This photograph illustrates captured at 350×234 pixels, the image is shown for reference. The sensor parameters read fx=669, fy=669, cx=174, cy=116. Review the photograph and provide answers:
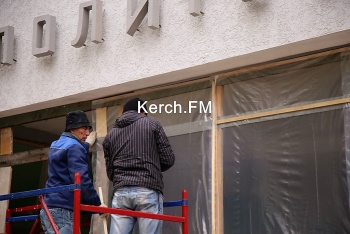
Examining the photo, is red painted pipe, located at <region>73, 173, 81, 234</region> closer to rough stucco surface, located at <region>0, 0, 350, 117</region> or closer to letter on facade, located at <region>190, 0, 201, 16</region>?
rough stucco surface, located at <region>0, 0, 350, 117</region>

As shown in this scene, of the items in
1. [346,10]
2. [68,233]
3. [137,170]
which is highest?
[346,10]

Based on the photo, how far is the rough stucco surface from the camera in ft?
21.8

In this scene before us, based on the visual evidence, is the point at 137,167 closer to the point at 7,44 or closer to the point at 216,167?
the point at 216,167

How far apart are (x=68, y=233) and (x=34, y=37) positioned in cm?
378

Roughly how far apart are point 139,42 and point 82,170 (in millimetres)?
2480

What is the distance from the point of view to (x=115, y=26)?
817 cm

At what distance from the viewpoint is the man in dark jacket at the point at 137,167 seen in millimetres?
5816

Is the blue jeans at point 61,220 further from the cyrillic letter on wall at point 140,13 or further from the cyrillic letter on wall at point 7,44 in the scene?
the cyrillic letter on wall at point 7,44

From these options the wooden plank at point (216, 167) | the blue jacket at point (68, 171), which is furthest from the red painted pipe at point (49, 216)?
the wooden plank at point (216, 167)

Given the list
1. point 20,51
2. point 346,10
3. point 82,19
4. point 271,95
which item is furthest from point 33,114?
point 346,10

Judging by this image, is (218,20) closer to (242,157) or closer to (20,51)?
(242,157)

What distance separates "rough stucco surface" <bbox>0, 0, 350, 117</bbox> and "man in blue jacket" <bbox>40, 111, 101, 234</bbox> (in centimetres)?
177

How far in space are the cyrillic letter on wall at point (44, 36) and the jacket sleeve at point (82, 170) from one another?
9.86 feet
